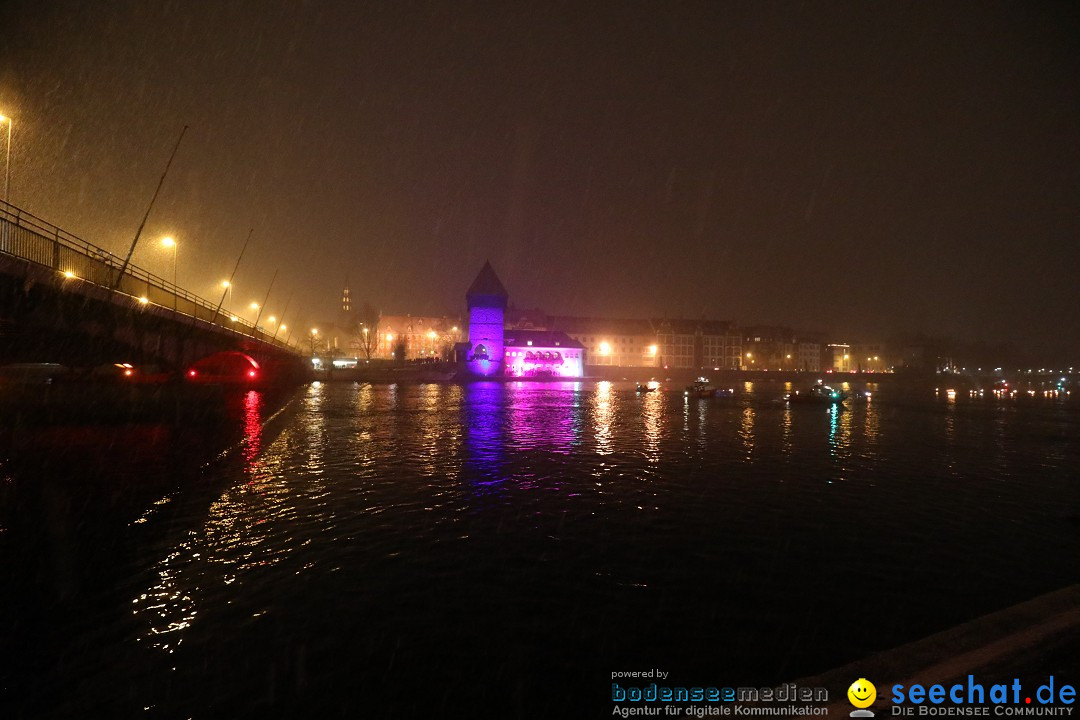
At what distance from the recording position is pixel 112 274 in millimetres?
21766

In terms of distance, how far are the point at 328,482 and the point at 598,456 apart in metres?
8.03

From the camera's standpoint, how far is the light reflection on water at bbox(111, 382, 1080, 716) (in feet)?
20.1

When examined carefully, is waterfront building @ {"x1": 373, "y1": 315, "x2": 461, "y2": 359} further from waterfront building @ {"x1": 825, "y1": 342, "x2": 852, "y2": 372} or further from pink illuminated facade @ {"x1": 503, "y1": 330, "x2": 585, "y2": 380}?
waterfront building @ {"x1": 825, "y1": 342, "x2": 852, "y2": 372}

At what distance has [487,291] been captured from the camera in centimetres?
9731

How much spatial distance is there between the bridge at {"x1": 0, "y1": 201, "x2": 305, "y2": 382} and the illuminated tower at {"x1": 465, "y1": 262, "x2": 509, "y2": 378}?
5483 centimetres

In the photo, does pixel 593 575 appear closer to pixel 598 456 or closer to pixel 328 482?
pixel 328 482

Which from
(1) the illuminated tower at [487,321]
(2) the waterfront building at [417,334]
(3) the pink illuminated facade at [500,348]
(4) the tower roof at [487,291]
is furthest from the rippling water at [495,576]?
(2) the waterfront building at [417,334]

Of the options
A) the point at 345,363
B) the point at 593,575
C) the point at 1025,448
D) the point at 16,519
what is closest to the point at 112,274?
the point at 16,519

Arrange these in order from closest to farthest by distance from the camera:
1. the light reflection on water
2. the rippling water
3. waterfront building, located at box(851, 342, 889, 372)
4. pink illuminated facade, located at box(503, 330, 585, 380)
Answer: the rippling water
the light reflection on water
pink illuminated facade, located at box(503, 330, 585, 380)
waterfront building, located at box(851, 342, 889, 372)

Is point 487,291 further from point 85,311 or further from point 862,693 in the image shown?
point 862,693

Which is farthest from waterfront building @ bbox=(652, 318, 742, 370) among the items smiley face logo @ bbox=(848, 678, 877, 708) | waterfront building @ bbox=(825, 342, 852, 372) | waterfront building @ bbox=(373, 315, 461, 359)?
smiley face logo @ bbox=(848, 678, 877, 708)

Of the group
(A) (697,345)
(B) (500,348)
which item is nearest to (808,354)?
(A) (697,345)
